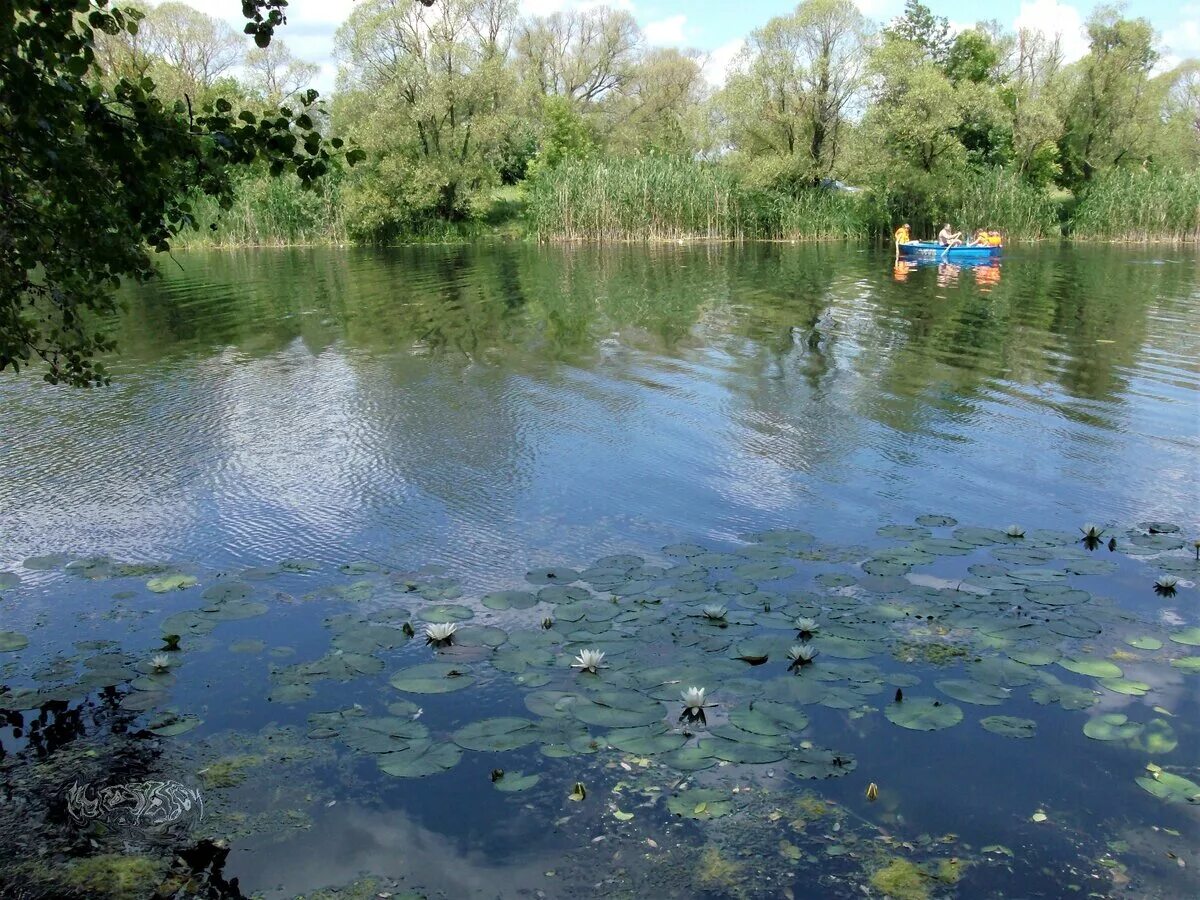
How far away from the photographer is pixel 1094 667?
18.8 feet

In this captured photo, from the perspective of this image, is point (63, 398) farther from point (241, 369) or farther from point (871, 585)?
point (871, 585)

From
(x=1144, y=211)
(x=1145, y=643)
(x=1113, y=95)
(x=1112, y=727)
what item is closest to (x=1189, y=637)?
(x=1145, y=643)

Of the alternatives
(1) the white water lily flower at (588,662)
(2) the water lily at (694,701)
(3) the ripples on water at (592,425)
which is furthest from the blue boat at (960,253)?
(2) the water lily at (694,701)

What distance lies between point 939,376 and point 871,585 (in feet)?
26.5

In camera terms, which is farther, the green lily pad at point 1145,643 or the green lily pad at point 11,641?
the green lily pad at point 11,641

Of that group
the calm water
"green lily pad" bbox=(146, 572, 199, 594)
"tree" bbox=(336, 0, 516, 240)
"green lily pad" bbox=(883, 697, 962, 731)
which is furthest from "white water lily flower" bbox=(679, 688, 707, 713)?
"tree" bbox=(336, 0, 516, 240)

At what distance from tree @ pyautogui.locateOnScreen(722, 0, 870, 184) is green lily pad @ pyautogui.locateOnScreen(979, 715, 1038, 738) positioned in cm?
4674

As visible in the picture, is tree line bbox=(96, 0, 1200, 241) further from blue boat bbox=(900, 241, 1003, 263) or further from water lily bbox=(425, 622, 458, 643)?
water lily bbox=(425, 622, 458, 643)

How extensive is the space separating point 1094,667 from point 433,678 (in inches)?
146

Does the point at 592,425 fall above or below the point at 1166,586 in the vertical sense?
above

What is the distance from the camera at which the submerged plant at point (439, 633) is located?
6.16 m

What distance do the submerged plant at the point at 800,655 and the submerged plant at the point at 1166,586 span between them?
2.61m

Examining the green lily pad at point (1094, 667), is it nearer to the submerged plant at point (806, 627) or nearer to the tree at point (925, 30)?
the submerged plant at point (806, 627)

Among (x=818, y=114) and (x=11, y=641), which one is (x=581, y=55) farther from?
(x=11, y=641)
